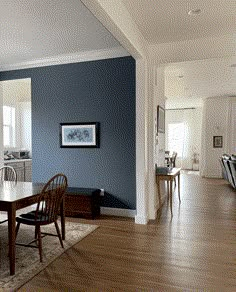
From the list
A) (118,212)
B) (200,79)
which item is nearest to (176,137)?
(200,79)

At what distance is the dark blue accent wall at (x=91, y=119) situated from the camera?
14.5ft

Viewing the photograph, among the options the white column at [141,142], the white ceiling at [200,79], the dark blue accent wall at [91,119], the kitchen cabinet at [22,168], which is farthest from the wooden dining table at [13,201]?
the white ceiling at [200,79]

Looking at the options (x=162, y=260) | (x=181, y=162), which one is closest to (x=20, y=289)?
(x=162, y=260)

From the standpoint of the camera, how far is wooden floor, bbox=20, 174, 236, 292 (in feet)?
7.72

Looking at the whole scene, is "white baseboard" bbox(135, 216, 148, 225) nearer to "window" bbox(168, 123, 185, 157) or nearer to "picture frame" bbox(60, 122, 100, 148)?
"picture frame" bbox(60, 122, 100, 148)

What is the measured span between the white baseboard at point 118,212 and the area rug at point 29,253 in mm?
629

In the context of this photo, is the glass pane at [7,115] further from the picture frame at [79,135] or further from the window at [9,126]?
the picture frame at [79,135]

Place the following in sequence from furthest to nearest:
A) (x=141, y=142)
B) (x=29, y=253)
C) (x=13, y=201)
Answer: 1. (x=141, y=142)
2. (x=29, y=253)
3. (x=13, y=201)

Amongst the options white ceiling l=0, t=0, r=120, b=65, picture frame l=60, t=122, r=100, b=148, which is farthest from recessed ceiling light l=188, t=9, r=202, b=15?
picture frame l=60, t=122, r=100, b=148

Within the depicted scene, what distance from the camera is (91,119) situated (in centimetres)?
468

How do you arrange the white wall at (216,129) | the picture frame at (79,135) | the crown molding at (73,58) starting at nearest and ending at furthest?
1. the crown molding at (73,58)
2. the picture frame at (79,135)
3. the white wall at (216,129)

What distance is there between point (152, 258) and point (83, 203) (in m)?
1.78

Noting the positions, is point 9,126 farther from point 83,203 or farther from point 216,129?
point 216,129

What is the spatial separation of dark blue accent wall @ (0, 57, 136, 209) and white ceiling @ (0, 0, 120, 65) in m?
0.40
